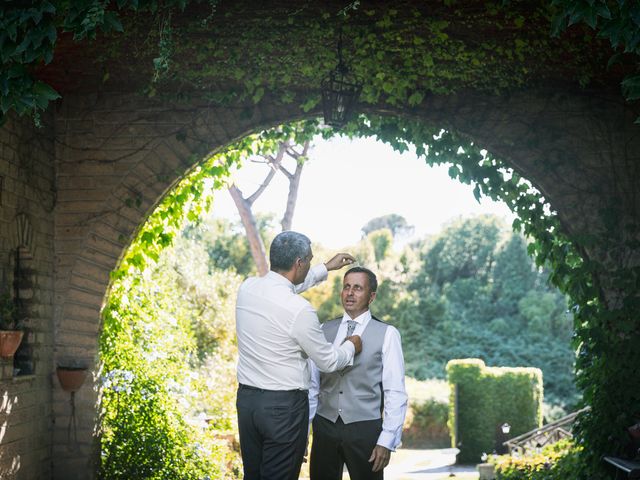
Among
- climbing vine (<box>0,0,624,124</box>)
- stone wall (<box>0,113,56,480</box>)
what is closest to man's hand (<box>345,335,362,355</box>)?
climbing vine (<box>0,0,624,124</box>)

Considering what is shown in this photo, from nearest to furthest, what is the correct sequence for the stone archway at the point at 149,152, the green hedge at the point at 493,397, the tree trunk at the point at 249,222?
1. the stone archway at the point at 149,152
2. the tree trunk at the point at 249,222
3. the green hedge at the point at 493,397

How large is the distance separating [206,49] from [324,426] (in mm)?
2814

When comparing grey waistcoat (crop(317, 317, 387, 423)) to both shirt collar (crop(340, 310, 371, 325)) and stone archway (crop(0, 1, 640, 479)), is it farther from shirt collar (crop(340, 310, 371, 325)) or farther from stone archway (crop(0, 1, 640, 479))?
stone archway (crop(0, 1, 640, 479))

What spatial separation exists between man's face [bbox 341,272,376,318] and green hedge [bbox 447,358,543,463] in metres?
11.1

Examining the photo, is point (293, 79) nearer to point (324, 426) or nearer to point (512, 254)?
point (324, 426)

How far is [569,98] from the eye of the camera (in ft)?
21.1

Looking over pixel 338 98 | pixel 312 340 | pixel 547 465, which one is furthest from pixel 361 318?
pixel 547 465

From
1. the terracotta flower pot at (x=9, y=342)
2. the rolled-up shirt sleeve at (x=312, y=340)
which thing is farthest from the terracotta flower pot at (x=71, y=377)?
the rolled-up shirt sleeve at (x=312, y=340)

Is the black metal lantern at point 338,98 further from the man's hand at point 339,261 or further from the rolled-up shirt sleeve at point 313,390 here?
the rolled-up shirt sleeve at point 313,390

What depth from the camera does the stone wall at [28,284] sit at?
563cm

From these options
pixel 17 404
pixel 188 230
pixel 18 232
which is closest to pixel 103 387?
pixel 17 404

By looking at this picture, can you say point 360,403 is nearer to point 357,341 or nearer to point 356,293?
point 357,341

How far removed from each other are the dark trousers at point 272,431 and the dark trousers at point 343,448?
37 cm

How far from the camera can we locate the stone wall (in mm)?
5633
